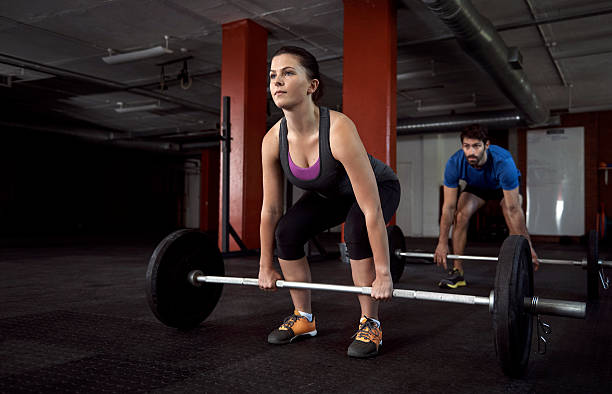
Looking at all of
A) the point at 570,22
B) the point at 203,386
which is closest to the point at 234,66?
the point at 570,22

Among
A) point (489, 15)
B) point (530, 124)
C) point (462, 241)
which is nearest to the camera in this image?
point (462, 241)

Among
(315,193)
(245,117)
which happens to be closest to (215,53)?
(245,117)

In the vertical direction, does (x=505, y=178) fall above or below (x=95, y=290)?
above

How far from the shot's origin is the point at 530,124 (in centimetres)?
763

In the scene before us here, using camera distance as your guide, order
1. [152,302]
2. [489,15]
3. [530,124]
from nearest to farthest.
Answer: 1. [152,302]
2. [489,15]
3. [530,124]

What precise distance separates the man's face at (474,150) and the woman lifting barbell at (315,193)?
1.03 m

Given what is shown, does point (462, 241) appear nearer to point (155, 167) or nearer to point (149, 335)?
point (149, 335)

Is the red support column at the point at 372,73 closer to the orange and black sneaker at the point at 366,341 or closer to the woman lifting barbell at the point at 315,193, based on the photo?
the woman lifting barbell at the point at 315,193

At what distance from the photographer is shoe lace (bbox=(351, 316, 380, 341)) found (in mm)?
1471

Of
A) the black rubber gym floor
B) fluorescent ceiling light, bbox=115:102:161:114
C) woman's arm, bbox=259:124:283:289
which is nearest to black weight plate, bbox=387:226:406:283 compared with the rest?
the black rubber gym floor

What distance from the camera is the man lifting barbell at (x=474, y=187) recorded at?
2.57 meters

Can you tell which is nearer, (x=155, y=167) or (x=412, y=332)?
(x=412, y=332)

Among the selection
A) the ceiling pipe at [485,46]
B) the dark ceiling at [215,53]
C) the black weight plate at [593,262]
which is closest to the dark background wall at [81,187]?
the dark ceiling at [215,53]

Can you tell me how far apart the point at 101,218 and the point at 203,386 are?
40.1 feet
